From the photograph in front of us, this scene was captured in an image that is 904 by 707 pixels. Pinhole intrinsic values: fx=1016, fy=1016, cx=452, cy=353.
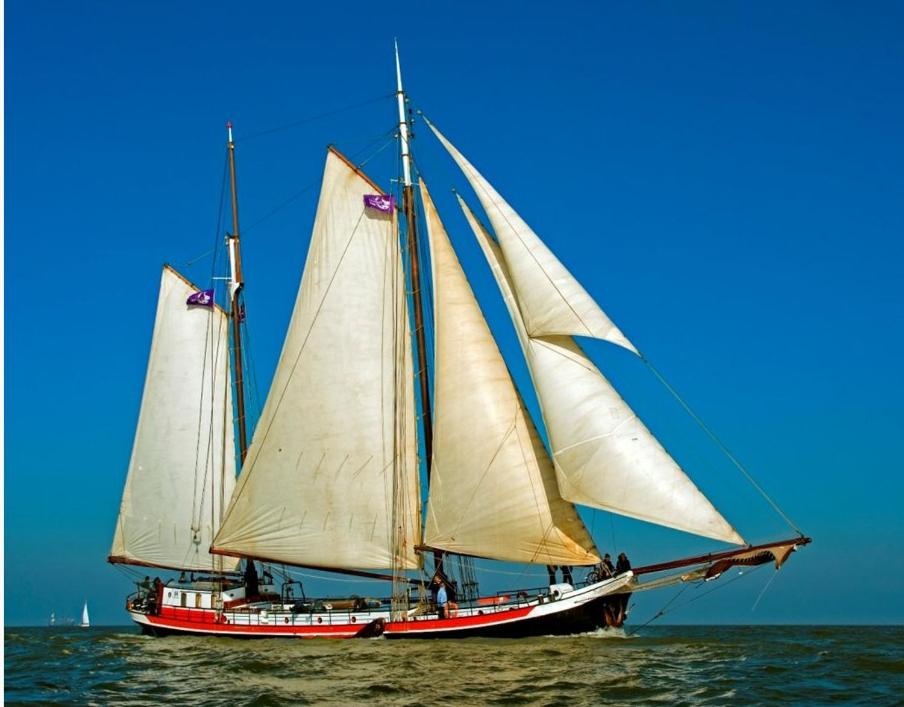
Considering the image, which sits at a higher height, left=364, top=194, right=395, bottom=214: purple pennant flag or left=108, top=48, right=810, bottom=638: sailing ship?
left=364, top=194, right=395, bottom=214: purple pennant flag

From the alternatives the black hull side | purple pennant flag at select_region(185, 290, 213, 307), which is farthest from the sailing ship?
purple pennant flag at select_region(185, 290, 213, 307)

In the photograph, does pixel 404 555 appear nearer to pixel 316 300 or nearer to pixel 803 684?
pixel 316 300

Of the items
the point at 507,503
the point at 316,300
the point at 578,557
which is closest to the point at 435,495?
the point at 507,503

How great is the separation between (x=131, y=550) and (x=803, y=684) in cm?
3795

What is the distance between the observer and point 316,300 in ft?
149

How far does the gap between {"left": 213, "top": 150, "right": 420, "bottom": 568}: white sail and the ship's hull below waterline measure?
10.4ft

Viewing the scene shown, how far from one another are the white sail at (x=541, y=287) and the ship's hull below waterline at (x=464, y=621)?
9494mm

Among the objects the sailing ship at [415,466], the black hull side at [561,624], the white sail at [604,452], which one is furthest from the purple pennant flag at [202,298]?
the black hull side at [561,624]

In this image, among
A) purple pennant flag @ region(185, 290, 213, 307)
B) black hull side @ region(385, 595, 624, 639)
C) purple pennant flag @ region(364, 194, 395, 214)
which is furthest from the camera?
purple pennant flag @ region(185, 290, 213, 307)

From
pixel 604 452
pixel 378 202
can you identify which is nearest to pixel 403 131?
pixel 378 202

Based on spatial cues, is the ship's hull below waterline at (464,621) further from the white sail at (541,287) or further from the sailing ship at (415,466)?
the white sail at (541,287)

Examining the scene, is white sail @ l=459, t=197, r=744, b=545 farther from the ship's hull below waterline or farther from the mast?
the mast

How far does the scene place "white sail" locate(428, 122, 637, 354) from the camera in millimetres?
38828

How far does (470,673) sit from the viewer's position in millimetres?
28984
